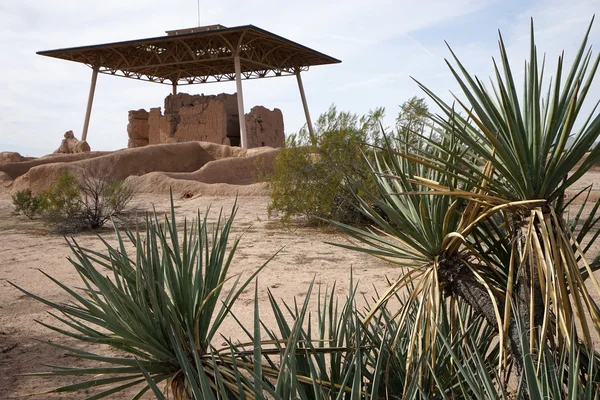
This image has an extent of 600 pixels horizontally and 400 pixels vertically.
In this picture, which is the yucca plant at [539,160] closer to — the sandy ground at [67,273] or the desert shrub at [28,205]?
the sandy ground at [67,273]

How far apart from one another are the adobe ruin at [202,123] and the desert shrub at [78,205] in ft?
36.9

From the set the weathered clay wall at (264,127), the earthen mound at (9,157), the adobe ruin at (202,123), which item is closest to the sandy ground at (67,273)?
the earthen mound at (9,157)

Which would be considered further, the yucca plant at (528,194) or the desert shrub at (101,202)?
the desert shrub at (101,202)

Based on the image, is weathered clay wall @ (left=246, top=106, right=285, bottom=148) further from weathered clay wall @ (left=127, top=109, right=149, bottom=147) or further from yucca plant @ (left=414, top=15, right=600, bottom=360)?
yucca plant @ (left=414, top=15, right=600, bottom=360)

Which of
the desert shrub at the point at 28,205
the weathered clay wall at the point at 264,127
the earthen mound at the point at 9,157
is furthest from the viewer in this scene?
the weathered clay wall at the point at 264,127

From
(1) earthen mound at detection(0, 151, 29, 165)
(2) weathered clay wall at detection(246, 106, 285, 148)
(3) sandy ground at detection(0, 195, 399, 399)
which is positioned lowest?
(3) sandy ground at detection(0, 195, 399, 399)

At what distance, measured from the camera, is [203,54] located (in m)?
22.0

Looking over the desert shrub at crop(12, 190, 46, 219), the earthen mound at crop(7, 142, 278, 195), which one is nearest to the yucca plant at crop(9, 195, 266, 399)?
the desert shrub at crop(12, 190, 46, 219)

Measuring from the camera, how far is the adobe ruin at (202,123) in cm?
2230

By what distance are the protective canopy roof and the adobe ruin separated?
1594 millimetres

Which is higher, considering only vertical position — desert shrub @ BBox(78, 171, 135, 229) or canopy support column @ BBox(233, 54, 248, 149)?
canopy support column @ BBox(233, 54, 248, 149)

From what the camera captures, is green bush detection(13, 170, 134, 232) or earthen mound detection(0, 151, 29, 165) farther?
earthen mound detection(0, 151, 29, 165)

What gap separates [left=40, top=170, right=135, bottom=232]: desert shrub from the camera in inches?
369

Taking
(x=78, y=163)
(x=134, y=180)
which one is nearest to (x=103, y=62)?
(x=78, y=163)
